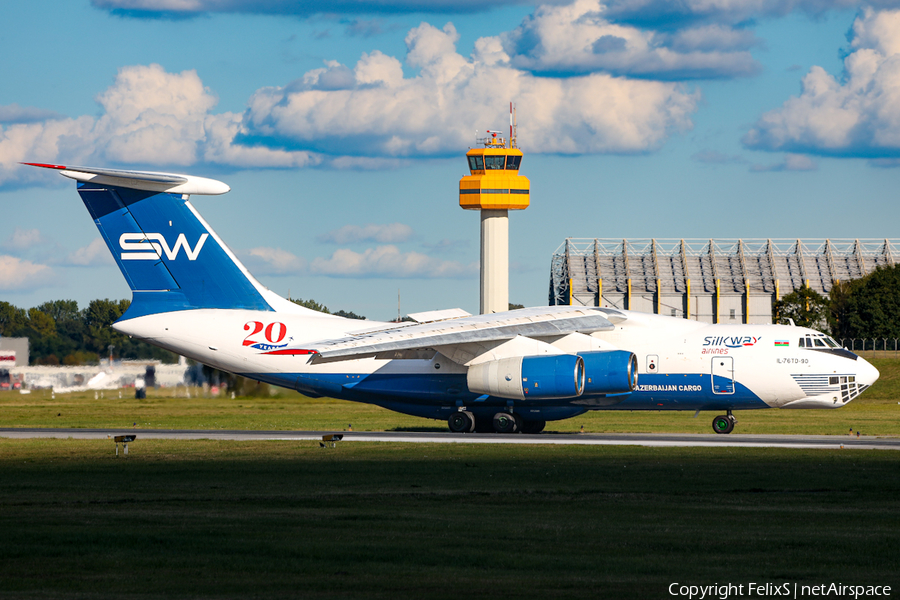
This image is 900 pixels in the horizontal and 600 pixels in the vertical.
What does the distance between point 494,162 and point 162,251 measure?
148ft

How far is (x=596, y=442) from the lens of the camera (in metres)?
27.1

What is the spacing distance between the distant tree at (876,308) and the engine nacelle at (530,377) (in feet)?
216

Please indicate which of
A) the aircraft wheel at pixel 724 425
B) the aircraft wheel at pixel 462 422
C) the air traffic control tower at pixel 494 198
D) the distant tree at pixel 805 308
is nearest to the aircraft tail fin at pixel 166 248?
the aircraft wheel at pixel 462 422

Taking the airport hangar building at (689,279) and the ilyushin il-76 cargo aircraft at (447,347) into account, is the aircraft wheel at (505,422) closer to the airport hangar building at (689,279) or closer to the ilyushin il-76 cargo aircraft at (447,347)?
the ilyushin il-76 cargo aircraft at (447,347)

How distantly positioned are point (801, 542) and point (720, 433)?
1934 cm

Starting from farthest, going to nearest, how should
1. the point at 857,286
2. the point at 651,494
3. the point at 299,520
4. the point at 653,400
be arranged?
the point at 857,286, the point at 653,400, the point at 651,494, the point at 299,520

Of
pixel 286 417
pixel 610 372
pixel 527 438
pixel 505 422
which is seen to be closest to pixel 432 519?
pixel 527 438

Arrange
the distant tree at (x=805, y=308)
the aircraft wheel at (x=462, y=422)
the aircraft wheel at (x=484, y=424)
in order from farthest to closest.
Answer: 1. the distant tree at (x=805, y=308)
2. the aircraft wheel at (x=484, y=424)
3. the aircraft wheel at (x=462, y=422)

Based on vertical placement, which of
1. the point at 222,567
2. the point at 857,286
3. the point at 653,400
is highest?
the point at 857,286

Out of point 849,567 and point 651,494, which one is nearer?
point 849,567

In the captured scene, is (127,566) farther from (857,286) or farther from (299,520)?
(857,286)

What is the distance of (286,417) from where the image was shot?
41.6 meters

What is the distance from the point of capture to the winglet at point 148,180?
31031 millimetres

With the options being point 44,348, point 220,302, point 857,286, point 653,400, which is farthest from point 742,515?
point 857,286
